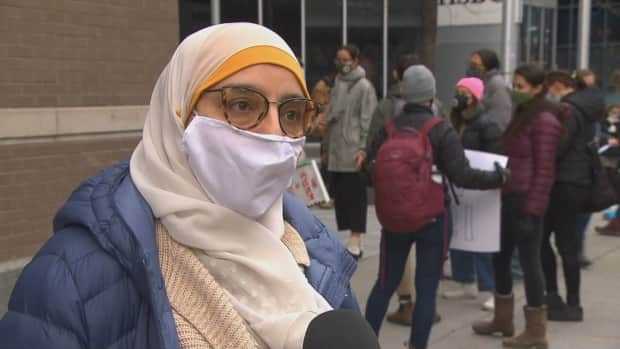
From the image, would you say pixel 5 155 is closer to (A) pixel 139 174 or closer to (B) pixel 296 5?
(A) pixel 139 174

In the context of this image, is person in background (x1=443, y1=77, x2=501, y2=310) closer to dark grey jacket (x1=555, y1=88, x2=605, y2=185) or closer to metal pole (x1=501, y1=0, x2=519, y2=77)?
dark grey jacket (x1=555, y1=88, x2=605, y2=185)

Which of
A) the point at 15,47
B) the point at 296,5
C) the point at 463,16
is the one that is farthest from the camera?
the point at 463,16

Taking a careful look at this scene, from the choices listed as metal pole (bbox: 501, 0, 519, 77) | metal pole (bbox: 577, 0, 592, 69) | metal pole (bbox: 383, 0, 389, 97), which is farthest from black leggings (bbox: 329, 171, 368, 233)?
metal pole (bbox: 577, 0, 592, 69)

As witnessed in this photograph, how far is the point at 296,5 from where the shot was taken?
42.7ft

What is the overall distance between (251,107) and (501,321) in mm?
4303

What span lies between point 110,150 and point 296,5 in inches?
306

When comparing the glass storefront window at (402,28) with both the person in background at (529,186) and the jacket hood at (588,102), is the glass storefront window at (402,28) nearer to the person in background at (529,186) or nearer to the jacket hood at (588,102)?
the jacket hood at (588,102)

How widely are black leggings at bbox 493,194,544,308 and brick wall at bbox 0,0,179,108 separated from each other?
2.90 m

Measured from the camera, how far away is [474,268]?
6.65m

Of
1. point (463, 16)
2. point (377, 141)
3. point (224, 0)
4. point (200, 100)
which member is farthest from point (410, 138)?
point (463, 16)

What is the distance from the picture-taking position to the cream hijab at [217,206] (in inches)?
63.6

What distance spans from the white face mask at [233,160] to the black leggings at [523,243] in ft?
12.1

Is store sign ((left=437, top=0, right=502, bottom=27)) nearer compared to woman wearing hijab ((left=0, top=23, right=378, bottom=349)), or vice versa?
woman wearing hijab ((left=0, top=23, right=378, bottom=349))

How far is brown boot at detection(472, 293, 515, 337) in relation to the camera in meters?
5.44
